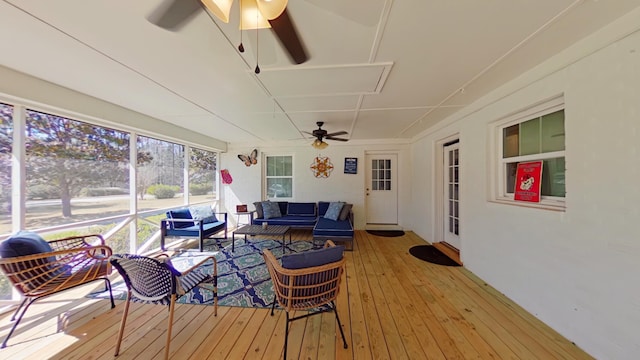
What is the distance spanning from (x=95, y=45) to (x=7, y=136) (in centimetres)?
175

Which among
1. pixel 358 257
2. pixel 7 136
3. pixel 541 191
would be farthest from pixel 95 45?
pixel 541 191

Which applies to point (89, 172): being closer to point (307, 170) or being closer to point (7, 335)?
point (7, 335)

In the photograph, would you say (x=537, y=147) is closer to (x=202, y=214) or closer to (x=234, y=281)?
(x=234, y=281)

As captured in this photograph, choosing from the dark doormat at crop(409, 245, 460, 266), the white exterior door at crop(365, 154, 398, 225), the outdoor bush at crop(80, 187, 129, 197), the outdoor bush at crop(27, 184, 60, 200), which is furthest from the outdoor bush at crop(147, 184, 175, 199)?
the dark doormat at crop(409, 245, 460, 266)

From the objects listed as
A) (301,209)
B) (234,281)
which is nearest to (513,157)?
(234,281)

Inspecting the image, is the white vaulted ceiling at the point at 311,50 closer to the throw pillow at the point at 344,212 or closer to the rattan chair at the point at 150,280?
the rattan chair at the point at 150,280

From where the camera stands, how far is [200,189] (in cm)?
529

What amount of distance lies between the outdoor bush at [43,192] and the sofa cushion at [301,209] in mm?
3774

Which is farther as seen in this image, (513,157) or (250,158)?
(250,158)

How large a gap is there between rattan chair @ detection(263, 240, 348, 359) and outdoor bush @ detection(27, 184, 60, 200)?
298 cm

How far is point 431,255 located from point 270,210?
3.49 meters

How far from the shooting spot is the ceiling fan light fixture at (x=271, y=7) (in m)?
1.00

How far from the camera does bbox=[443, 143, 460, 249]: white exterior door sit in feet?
12.3

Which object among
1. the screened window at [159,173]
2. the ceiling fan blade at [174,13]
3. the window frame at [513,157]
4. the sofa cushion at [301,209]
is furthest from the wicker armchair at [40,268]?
the window frame at [513,157]
